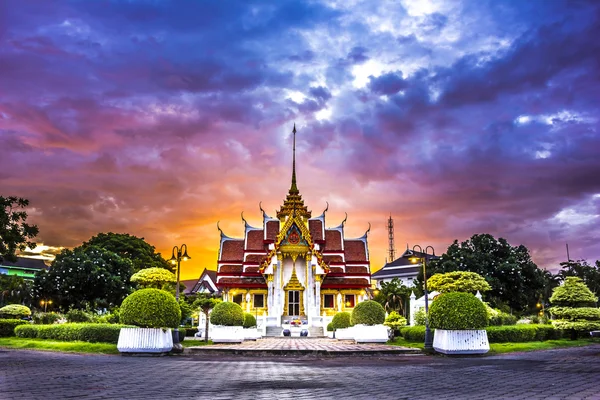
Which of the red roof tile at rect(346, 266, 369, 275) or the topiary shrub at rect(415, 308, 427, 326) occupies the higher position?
the red roof tile at rect(346, 266, 369, 275)

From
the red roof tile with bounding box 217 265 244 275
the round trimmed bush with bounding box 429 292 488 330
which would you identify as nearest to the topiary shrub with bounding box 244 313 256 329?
the red roof tile with bounding box 217 265 244 275

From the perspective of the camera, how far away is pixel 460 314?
744 inches

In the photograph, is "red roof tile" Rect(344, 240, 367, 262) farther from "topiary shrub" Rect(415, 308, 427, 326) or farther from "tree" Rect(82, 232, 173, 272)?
"tree" Rect(82, 232, 173, 272)

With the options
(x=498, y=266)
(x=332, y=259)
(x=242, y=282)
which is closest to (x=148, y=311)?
(x=242, y=282)

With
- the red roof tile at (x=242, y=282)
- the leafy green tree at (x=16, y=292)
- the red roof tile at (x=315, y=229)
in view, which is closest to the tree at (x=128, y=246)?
the leafy green tree at (x=16, y=292)

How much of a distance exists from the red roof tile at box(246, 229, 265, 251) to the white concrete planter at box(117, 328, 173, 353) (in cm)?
3105

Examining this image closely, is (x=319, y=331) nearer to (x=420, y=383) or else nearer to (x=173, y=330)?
(x=173, y=330)

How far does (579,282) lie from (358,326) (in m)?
13.4

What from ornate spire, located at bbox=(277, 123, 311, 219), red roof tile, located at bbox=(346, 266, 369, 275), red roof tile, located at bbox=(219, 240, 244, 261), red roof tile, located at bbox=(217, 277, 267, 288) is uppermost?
ornate spire, located at bbox=(277, 123, 311, 219)

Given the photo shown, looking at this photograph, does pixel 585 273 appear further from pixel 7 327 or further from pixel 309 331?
pixel 7 327

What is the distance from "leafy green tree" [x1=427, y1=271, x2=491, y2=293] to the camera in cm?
2770

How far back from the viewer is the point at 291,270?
154 feet

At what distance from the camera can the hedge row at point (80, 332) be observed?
74.3ft

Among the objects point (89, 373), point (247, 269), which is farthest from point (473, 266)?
point (89, 373)
